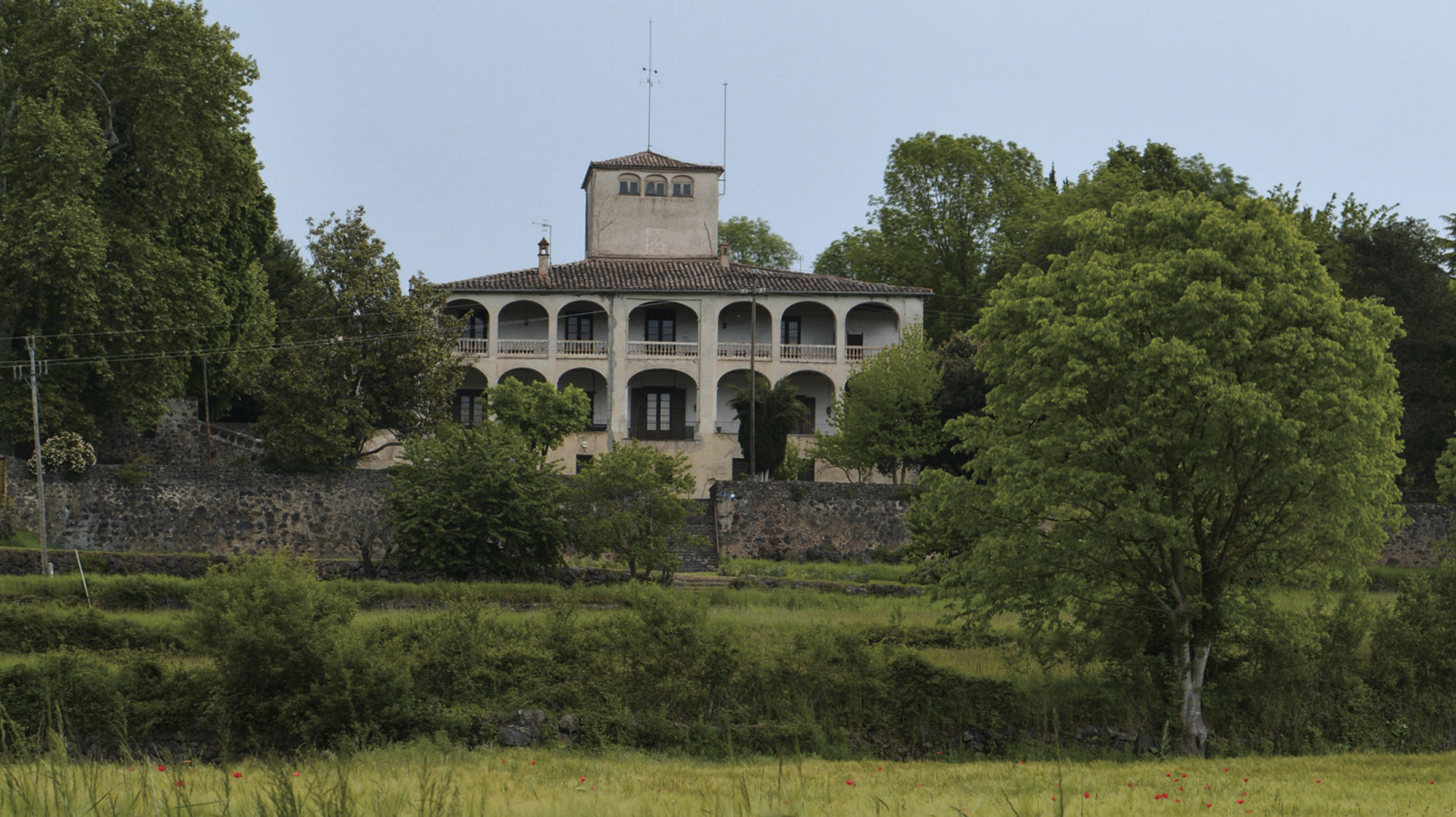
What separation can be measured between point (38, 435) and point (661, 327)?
24.5 metres

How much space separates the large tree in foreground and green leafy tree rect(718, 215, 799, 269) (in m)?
49.4

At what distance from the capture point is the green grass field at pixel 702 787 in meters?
6.28

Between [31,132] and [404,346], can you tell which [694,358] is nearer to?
[404,346]

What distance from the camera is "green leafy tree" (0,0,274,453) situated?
32.0 m

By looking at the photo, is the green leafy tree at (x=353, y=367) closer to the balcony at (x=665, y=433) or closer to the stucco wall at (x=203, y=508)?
the stucco wall at (x=203, y=508)

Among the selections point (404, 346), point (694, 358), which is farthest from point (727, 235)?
point (404, 346)

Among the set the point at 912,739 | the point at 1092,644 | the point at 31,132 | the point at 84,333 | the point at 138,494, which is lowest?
the point at 912,739

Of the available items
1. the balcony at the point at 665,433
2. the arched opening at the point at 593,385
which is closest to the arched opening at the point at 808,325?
the balcony at the point at 665,433

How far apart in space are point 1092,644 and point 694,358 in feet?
96.2

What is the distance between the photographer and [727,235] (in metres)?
70.4

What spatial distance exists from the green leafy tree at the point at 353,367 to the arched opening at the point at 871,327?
18421 millimetres

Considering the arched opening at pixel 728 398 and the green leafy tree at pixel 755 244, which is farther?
the green leafy tree at pixel 755 244

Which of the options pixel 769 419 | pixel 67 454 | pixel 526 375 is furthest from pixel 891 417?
pixel 67 454

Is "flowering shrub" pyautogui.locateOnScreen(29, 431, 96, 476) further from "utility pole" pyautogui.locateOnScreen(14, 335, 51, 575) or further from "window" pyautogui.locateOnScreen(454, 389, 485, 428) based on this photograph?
"window" pyautogui.locateOnScreen(454, 389, 485, 428)
